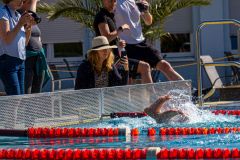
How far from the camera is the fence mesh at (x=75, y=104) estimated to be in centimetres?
859

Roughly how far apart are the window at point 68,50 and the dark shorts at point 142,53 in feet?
33.3

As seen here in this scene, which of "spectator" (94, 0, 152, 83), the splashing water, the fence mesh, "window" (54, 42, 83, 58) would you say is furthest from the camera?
"window" (54, 42, 83, 58)

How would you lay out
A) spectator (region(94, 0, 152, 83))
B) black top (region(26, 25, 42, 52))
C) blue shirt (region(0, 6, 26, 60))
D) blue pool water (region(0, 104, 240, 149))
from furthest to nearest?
spectator (region(94, 0, 152, 83)) → black top (region(26, 25, 42, 52)) → blue shirt (region(0, 6, 26, 60)) → blue pool water (region(0, 104, 240, 149))

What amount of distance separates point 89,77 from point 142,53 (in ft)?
5.61

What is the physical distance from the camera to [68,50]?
2159cm

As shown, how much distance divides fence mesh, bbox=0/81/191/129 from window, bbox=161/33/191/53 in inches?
414

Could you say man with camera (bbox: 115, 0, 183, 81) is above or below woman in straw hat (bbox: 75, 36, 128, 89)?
above

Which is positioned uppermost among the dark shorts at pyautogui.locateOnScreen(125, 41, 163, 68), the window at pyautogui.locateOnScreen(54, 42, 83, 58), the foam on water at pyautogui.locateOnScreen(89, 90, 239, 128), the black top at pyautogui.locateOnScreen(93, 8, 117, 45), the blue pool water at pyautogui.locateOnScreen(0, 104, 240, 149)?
the window at pyautogui.locateOnScreen(54, 42, 83, 58)

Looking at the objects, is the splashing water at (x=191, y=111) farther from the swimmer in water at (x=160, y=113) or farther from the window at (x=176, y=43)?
the window at (x=176, y=43)

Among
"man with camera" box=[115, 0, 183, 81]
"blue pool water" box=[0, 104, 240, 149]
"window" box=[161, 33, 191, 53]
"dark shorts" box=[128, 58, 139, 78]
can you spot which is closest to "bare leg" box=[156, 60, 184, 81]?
"man with camera" box=[115, 0, 183, 81]

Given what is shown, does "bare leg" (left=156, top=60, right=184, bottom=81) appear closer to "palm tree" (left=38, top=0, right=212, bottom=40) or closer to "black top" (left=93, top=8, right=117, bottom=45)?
"black top" (left=93, top=8, right=117, bottom=45)

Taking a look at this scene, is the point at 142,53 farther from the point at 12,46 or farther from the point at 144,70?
the point at 12,46

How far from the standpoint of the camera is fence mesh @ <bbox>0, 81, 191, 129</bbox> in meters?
8.59

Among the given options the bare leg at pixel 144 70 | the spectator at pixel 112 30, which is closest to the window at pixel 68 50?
the spectator at pixel 112 30
